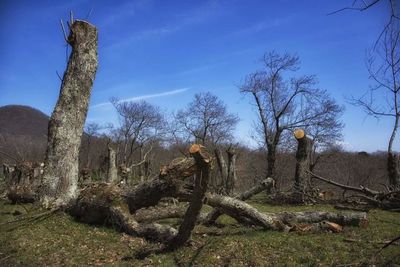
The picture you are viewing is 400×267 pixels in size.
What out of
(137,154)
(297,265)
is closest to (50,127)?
(297,265)

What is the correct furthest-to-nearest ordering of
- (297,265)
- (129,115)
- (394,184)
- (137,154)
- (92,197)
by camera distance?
(137,154), (129,115), (394,184), (92,197), (297,265)

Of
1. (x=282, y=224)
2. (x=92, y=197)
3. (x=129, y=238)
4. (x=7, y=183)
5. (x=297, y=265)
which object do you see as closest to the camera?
(x=297, y=265)

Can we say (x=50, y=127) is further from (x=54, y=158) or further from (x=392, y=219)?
(x=392, y=219)

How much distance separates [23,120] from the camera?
7438 cm

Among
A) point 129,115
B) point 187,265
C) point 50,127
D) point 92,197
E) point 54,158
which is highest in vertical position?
point 129,115

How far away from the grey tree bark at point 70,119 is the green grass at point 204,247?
1.17m

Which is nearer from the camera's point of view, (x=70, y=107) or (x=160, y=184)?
(x=160, y=184)

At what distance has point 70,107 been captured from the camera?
10812 mm

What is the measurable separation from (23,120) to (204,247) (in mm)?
74470

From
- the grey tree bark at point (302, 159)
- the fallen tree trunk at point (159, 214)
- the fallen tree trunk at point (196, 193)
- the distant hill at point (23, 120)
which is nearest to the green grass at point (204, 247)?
the fallen tree trunk at point (196, 193)

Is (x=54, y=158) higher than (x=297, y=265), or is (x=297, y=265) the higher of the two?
(x=54, y=158)

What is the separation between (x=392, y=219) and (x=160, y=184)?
6.28 meters

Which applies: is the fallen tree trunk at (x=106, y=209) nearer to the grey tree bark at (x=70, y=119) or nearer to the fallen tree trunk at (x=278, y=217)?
the grey tree bark at (x=70, y=119)

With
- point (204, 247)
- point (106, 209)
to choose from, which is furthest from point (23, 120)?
point (204, 247)
